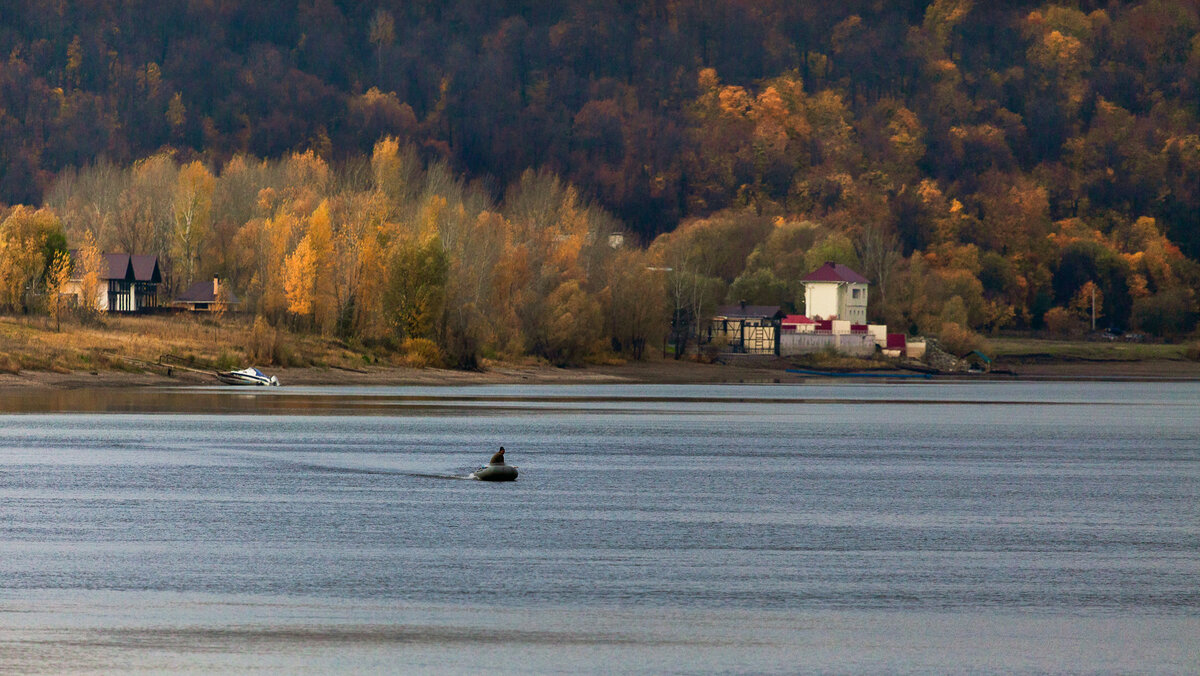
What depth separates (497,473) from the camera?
38.6 metres

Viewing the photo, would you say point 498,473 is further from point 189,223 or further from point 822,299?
point 822,299

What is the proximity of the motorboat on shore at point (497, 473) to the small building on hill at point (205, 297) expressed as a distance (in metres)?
72.6

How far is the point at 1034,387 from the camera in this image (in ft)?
404

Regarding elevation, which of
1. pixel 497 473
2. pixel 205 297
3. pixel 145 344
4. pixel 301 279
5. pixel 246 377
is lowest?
pixel 497 473

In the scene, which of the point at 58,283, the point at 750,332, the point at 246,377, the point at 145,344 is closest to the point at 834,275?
the point at 750,332

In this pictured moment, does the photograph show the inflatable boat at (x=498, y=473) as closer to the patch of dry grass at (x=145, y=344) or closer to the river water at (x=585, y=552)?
the river water at (x=585, y=552)

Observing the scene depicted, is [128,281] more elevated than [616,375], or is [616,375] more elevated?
[128,281]

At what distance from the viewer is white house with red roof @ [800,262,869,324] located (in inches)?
5536

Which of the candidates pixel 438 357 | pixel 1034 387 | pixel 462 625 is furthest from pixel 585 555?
pixel 1034 387

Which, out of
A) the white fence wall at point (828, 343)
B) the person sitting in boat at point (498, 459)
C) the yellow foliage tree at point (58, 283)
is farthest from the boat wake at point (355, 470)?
the white fence wall at point (828, 343)

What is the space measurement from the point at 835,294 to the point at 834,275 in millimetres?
1914

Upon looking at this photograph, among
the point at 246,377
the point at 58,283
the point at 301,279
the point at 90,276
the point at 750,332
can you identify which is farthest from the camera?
the point at 750,332

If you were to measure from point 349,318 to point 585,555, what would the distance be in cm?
7463

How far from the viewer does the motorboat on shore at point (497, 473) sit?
38562 millimetres
